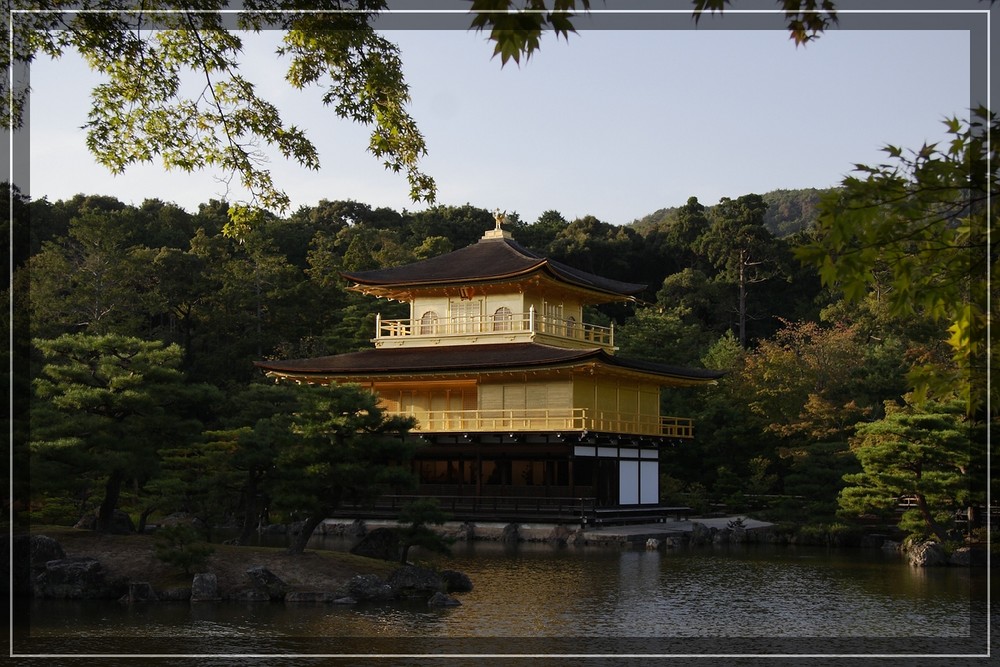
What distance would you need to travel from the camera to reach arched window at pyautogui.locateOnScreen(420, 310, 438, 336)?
32.0 meters

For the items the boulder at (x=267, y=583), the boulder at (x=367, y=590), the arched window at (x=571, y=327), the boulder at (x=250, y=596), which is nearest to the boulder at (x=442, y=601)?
the boulder at (x=367, y=590)

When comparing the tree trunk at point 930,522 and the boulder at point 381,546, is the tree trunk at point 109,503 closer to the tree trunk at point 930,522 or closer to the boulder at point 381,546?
the boulder at point 381,546

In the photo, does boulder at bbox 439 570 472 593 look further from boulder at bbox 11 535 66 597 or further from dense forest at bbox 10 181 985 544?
boulder at bbox 11 535 66 597

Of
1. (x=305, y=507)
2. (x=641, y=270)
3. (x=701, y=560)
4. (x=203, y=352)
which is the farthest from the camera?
(x=641, y=270)

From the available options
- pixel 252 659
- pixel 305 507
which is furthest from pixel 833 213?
pixel 305 507

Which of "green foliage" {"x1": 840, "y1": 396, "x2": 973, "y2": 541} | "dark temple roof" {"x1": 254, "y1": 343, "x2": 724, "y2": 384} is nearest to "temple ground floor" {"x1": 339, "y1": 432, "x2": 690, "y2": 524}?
"dark temple roof" {"x1": 254, "y1": 343, "x2": 724, "y2": 384}

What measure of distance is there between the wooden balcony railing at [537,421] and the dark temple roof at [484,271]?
3.77 meters

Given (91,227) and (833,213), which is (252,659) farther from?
(91,227)

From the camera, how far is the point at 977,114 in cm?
463

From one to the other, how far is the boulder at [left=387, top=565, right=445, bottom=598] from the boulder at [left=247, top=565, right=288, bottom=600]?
4.90 feet

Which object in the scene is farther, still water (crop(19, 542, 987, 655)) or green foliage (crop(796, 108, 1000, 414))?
still water (crop(19, 542, 987, 655))

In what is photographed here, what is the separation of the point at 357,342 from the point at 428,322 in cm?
665

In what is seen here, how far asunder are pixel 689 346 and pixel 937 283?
37759 mm

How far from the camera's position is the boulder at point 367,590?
14844mm
